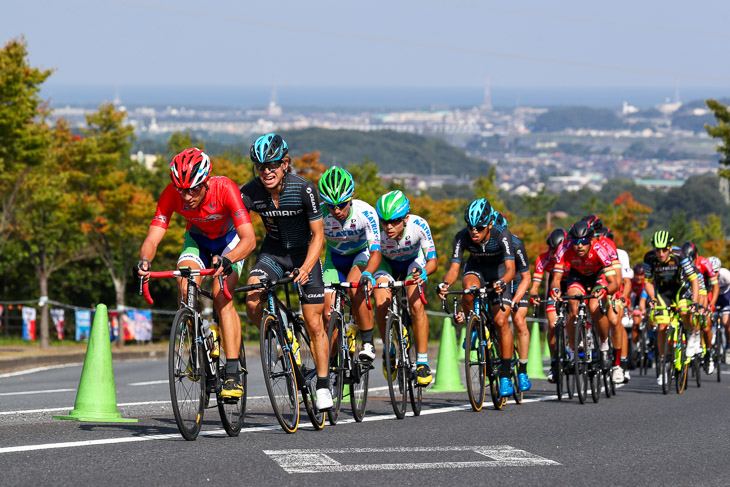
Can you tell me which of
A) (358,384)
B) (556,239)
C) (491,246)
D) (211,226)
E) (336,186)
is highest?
(336,186)

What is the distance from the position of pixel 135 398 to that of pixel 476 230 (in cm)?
452

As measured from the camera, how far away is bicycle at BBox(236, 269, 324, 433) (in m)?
8.82

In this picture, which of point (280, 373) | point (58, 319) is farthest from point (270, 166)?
point (58, 319)

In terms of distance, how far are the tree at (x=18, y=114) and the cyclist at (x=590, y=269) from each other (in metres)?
20.1

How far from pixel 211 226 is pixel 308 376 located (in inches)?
61.0

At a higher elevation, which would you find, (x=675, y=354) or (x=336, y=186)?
(x=336, y=186)

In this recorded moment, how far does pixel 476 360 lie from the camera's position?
12.0m

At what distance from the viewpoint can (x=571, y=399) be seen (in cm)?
1359

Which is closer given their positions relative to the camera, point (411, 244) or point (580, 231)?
point (411, 244)

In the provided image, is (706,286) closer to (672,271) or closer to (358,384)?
(672,271)

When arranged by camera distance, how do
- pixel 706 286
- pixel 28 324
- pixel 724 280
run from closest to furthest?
pixel 706 286 → pixel 724 280 → pixel 28 324

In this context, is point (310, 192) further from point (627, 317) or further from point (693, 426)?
point (627, 317)

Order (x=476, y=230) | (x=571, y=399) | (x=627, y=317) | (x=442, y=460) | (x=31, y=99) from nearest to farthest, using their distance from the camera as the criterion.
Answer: (x=442, y=460)
(x=476, y=230)
(x=571, y=399)
(x=627, y=317)
(x=31, y=99)

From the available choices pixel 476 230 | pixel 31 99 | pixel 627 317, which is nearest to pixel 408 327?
pixel 476 230
